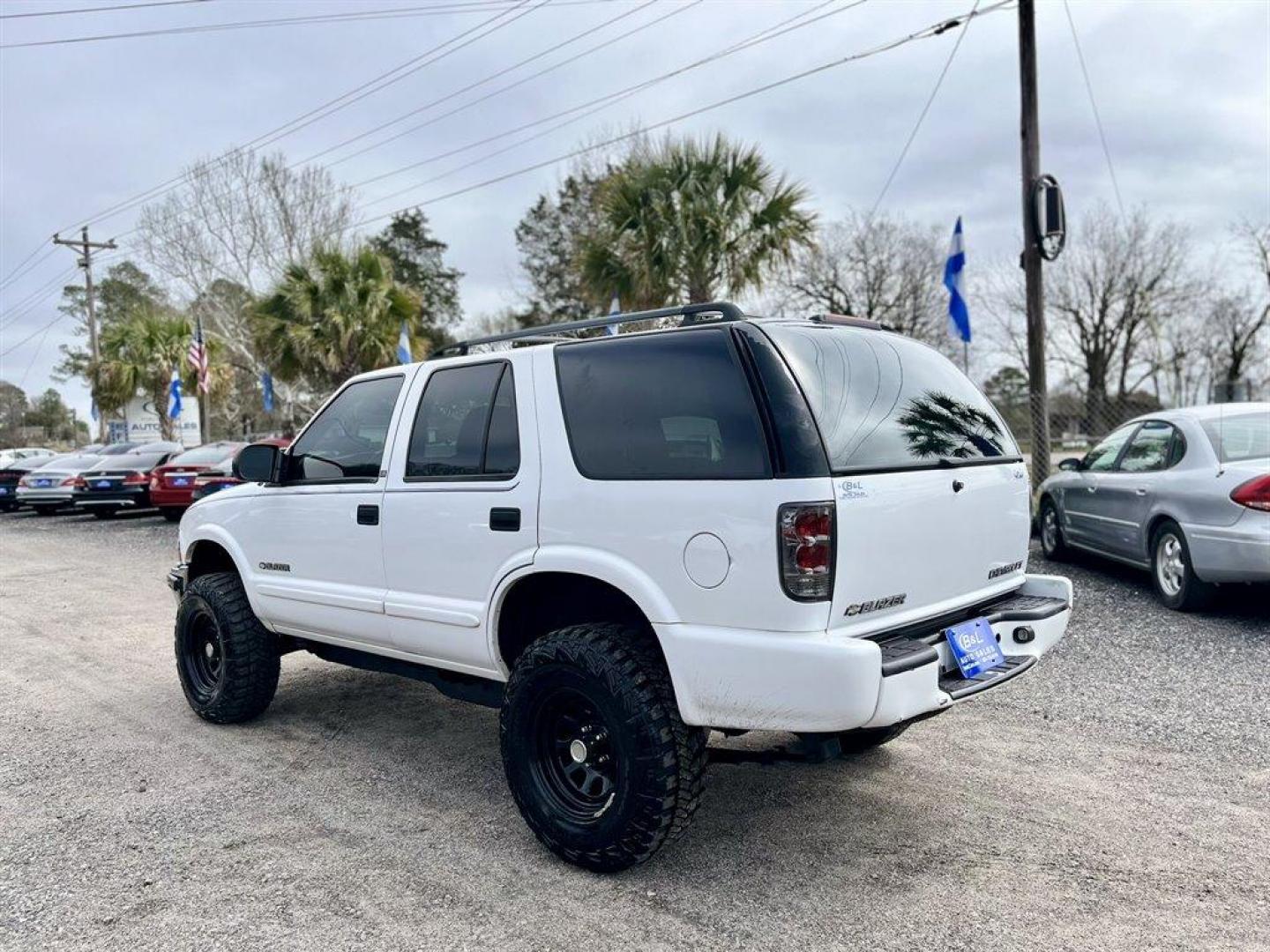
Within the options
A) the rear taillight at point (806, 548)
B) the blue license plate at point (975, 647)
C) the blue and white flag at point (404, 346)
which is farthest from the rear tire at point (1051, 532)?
the blue and white flag at point (404, 346)

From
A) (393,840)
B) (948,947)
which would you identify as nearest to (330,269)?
(393,840)

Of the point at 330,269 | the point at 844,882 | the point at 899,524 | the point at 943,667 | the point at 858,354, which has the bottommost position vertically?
the point at 844,882

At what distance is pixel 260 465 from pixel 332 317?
48.6ft

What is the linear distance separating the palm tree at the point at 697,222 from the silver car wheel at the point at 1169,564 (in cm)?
935

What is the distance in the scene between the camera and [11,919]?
317 centimetres

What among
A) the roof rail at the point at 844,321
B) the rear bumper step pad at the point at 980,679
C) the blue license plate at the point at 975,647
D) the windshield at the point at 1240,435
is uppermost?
the roof rail at the point at 844,321

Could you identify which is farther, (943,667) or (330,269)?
(330,269)

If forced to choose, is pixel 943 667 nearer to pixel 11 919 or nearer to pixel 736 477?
pixel 736 477

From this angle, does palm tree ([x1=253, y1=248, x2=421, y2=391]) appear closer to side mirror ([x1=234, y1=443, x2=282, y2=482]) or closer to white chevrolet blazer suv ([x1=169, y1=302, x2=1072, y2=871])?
side mirror ([x1=234, y1=443, x2=282, y2=482])

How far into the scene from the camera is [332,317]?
18.7 meters

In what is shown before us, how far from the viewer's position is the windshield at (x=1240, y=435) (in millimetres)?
6723

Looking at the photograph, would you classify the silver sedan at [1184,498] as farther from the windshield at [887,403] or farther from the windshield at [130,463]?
the windshield at [130,463]

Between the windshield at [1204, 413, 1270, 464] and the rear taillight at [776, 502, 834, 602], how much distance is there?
5175 millimetres

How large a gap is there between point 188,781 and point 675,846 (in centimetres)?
231
